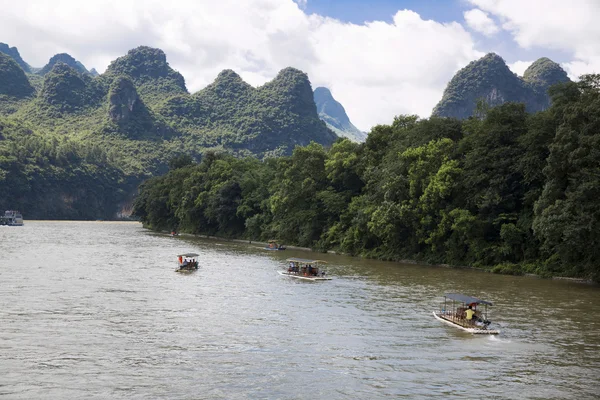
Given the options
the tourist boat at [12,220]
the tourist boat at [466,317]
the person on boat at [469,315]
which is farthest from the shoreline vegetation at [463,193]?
the tourist boat at [12,220]

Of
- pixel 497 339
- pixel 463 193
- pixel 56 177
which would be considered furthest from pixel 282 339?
pixel 56 177

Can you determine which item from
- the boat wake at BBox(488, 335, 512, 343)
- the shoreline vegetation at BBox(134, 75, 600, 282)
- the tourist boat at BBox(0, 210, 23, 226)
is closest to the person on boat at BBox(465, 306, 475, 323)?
the boat wake at BBox(488, 335, 512, 343)

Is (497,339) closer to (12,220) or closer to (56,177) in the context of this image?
(12,220)

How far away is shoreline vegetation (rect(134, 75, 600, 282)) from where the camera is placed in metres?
47.2

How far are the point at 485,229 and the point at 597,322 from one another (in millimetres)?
25446

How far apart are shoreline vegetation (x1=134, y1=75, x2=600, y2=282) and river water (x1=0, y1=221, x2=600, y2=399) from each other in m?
5.63

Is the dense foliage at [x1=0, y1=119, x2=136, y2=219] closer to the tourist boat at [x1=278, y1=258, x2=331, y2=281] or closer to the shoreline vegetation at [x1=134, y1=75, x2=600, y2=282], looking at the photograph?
the shoreline vegetation at [x1=134, y1=75, x2=600, y2=282]

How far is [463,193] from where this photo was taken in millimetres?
60375

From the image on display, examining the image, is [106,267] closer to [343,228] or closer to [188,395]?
[343,228]

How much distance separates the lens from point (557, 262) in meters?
52.0

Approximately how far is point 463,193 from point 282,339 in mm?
36654

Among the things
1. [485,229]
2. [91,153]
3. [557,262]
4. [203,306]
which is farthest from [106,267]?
[91,153]

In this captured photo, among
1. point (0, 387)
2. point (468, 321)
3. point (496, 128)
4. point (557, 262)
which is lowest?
point (0, 387)

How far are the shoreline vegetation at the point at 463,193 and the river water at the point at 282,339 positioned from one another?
5.63 meters
